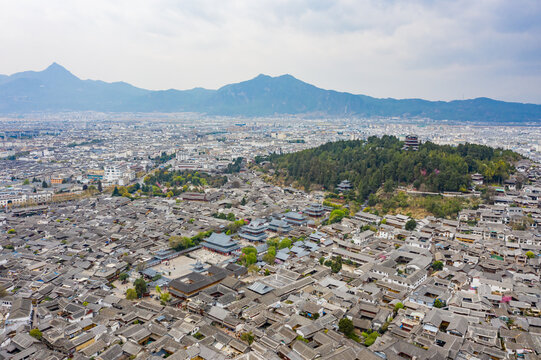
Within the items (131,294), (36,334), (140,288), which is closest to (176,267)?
(140,288)

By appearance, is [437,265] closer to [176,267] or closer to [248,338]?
[248,338]

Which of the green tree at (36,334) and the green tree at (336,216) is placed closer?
the green tree at (36,334)

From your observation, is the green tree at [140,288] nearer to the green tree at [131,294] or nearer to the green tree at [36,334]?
the green tree at [131,294]

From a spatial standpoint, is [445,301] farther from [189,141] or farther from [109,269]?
[189,141]

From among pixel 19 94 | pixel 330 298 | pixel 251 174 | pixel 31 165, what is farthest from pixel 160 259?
A: pixel 19 94

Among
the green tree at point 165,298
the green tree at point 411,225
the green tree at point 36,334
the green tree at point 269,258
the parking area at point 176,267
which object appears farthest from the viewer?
the green tree at point 411,225

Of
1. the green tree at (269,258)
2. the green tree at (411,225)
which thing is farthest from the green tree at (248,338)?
the green tree at (411,225)

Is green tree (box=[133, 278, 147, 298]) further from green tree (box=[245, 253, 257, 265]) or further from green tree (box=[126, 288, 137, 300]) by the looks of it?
green tree (box=[245, 253, 257, 265])

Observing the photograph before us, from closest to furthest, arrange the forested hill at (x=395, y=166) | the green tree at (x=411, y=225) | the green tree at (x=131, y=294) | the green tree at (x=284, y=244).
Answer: the green tree at (x=131, y=294)
the green tree at (x=284, y=244)
the green tree at (x=411, y=225)
the forested hill at (x=395, y=166)

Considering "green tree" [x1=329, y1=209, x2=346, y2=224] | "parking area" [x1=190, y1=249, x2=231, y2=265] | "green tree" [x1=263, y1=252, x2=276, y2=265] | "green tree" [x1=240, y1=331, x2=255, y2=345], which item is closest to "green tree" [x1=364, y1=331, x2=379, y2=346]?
"green tree" [x1=240, y1=331, x2=255, y2=345]
